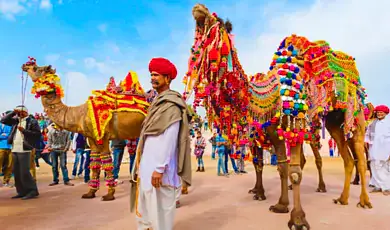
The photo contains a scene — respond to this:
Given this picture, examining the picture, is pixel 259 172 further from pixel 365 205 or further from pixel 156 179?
pixel 156 179

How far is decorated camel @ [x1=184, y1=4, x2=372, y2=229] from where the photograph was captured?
4098mm

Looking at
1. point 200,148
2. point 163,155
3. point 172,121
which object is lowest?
point 200,148

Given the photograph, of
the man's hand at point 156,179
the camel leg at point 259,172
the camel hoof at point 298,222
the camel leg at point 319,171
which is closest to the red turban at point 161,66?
the man's hand at point 156,179

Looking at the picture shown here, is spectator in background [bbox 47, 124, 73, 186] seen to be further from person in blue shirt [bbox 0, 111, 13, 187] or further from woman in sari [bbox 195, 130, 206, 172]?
woman in sari [bbox 195, 130, 206, 172]

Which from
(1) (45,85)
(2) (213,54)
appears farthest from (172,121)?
(1) (45,85)

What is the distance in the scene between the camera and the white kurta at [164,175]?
2.79 metres

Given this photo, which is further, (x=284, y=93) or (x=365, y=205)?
(x=365, y=205)

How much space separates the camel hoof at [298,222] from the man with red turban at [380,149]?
4.22 meters

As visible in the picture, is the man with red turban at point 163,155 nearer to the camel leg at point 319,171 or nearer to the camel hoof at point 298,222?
the camel hoof at point 298,222

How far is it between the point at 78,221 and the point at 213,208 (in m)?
2.26

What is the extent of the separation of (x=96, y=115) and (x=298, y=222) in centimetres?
436

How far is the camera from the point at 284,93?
4.16 metres

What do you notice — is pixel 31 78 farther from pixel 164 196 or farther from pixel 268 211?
pixel 268 211

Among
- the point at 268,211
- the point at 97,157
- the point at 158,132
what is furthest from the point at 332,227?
the point at 97,157
